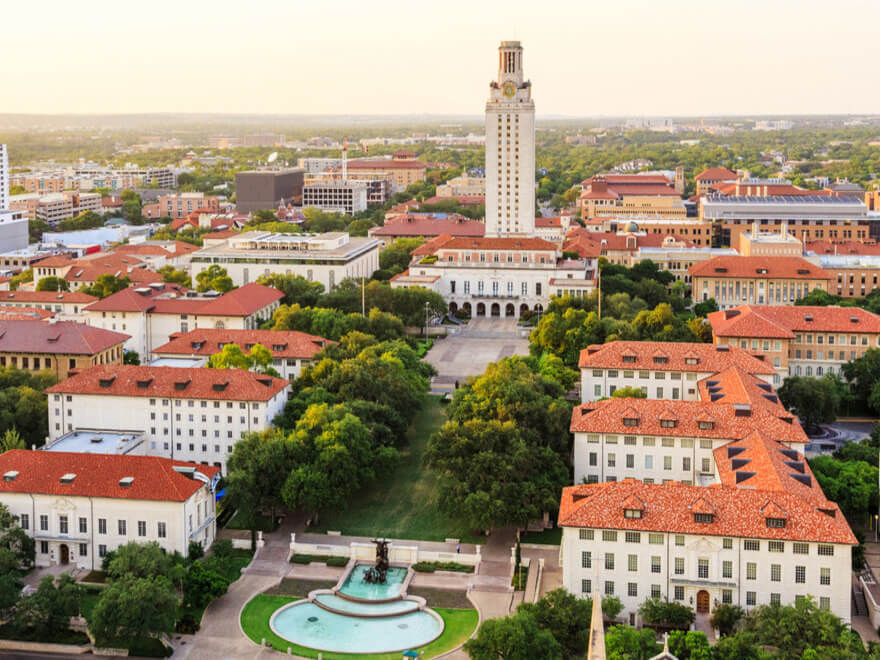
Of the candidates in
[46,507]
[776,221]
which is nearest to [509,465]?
[46,507]

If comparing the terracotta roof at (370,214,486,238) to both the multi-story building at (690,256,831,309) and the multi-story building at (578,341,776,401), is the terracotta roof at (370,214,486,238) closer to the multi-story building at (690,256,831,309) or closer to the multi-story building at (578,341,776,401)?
the multi-story building at (690,256,831,309)

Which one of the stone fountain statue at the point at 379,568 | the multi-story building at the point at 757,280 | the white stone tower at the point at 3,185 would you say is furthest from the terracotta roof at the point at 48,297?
the white stone tower at the point at 3,185

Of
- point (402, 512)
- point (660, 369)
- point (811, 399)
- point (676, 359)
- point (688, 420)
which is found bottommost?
point (402, 512)

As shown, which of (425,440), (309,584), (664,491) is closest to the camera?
(664,491)

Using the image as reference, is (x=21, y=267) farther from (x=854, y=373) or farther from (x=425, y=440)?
(x=854, y=373)

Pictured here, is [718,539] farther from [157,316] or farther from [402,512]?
[157,316]

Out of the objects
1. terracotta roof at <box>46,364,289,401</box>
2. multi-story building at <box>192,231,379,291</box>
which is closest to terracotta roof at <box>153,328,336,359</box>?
terracotta roof at <box>46,364,289,401</box>

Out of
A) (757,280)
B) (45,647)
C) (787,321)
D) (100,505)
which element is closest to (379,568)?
(100,505)
